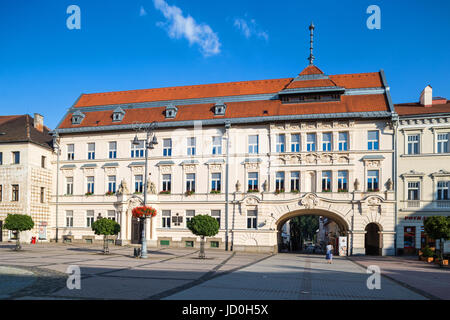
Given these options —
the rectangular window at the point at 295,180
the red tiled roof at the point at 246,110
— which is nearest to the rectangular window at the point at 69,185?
the red tiled roof at the point at 246,110

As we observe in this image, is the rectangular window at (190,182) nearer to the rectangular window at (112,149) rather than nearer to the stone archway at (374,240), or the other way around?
the rectangular window at (112,149)

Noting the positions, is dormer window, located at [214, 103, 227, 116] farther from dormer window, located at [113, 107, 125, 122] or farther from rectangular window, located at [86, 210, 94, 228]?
rectangular window, located at [86, 210, 94, 228]

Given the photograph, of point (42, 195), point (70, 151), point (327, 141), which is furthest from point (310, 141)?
point (42, 195)

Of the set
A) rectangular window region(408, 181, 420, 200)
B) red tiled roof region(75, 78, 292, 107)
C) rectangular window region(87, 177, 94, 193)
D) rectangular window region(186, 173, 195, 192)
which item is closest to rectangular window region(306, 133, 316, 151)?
red tiled roof region(75, 78, 292, 107)

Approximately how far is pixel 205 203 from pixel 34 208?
58.2ft

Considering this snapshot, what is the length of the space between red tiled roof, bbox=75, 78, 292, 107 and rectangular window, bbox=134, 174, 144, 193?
9140 millimetres

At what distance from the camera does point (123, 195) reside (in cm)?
4094

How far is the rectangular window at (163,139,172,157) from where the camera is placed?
41.5m

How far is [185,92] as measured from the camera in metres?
45.8

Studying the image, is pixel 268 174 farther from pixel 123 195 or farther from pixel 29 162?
pixel 29 162

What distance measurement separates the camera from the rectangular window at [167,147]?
136 ft

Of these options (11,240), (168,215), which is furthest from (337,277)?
(11,240)

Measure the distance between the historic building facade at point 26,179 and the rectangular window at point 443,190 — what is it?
125ft

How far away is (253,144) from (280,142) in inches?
101
